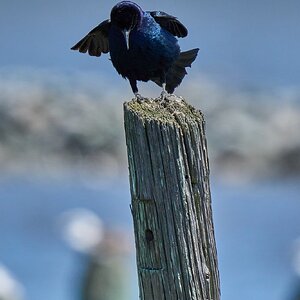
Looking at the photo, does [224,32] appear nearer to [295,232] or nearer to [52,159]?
[52,159]

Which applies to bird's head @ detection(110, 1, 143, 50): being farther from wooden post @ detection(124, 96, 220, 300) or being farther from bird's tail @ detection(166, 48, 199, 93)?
wooden post @ detection(124, 96, 220, 300)

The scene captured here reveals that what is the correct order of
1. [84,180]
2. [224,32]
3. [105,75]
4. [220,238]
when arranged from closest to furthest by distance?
[220,238]
[84,180]
[105,75]
[224,32]

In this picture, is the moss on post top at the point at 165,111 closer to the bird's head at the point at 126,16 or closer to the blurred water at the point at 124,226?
the bird's head at the point at 126,16

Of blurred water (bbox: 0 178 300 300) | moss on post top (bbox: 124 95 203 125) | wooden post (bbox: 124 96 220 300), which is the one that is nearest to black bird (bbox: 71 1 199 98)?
moss on post top (bbox: 124 95 203 125)

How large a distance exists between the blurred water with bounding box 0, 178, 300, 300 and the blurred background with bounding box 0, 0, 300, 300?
15 millimetres

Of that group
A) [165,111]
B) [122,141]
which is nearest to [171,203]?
[165,111]

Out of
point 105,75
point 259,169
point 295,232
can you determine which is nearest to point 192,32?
point 105,75

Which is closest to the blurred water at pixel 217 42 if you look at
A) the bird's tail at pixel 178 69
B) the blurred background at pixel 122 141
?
the blurred background at pixel 122 141

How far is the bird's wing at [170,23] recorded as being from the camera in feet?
19.1

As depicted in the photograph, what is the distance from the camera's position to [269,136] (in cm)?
1309

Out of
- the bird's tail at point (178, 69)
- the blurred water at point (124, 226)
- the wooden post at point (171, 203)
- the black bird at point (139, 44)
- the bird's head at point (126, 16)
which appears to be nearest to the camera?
the wooden post at point (171, 203)

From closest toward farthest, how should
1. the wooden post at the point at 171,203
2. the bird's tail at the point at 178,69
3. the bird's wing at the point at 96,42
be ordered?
the wooden post at the point at 171,203
the bird's wing at the point at 96,42
the bird's tail at the point at 178,69

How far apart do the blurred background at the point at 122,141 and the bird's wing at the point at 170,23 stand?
1.80 meters

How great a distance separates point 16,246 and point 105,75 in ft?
13.8
